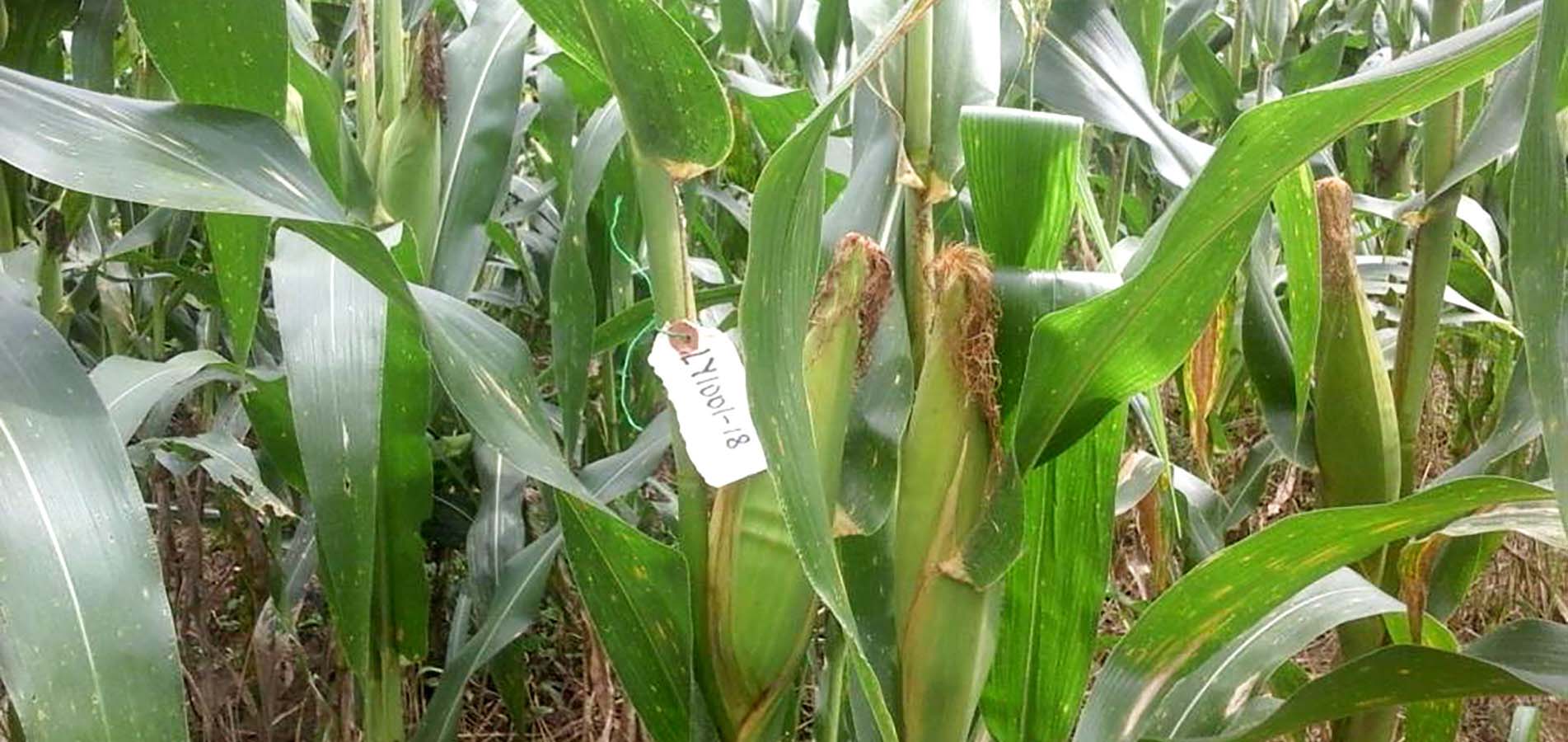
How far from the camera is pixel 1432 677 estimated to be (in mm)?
688

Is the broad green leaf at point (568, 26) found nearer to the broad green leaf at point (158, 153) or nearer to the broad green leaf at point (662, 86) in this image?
the broad green leaf at point (662, 86)

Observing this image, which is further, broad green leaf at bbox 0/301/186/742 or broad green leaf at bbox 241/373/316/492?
broad green leaf at bbox 241/373/316/492

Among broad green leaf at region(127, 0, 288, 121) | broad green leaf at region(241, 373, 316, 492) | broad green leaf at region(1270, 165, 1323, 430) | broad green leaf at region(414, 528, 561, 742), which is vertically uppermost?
broad green leaf at region(1270, 165, 1323, 430)

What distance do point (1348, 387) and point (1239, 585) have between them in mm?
194

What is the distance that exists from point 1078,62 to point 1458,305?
518 millimetres

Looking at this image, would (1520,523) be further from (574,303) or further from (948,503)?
(574,303)

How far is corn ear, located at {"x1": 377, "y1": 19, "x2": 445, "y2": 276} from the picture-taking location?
0.94 m

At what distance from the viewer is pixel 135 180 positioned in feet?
1.73

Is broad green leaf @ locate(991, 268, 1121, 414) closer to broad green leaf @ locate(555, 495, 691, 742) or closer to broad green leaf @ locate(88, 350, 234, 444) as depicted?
broad green leaf @ locate(555, 495, 691, 742)

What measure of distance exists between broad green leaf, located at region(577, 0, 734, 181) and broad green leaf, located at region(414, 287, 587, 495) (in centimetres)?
14

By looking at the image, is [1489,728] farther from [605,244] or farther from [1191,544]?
[605,244]

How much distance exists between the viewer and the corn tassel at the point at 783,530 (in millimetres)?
619

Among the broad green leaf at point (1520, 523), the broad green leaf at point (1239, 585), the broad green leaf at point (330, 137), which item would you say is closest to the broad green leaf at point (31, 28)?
the broad green leaf at point (330, 137)

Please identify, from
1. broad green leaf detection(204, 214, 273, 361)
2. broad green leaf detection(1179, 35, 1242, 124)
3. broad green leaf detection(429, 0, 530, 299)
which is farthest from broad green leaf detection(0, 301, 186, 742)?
broad green leaf detection(1179, 35, 1242, 124)
